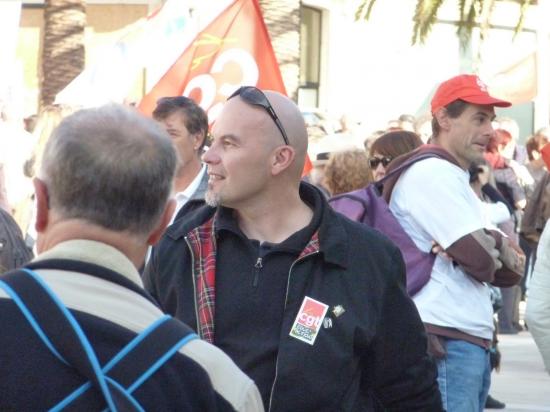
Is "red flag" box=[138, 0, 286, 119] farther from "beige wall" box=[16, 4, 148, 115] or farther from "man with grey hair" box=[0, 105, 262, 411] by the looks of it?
"beige wall" box=[16, 4, 148, 115]

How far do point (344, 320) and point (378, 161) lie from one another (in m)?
3.65

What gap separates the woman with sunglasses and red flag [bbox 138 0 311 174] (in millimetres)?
1184

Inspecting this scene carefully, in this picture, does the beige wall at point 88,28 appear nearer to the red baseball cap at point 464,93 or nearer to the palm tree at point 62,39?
the palm tree at point 62,39

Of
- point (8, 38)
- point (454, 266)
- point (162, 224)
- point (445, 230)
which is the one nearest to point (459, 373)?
point (454, 266)

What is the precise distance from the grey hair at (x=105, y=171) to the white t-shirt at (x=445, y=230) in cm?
317

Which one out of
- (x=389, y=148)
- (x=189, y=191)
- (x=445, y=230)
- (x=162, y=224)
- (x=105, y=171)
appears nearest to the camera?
(x=105, y=171)

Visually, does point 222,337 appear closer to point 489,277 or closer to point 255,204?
point 255,204

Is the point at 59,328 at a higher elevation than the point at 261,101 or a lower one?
higher

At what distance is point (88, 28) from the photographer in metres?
30.5

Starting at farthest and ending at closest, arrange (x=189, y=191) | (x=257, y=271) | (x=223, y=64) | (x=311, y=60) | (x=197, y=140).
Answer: (x=311, y=60)
(x=223, y=64)
(x=197, y=140)
(x=189, y=191)
(x=257, y=271)

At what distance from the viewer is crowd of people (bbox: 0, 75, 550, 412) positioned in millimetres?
2631

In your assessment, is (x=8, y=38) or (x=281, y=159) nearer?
(x=281, y=159)

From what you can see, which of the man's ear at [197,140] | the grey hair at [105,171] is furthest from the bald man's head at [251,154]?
the man's ear at [197,140]

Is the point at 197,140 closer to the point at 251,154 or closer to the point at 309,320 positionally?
the point at 251,154
